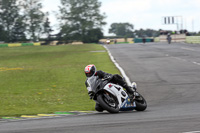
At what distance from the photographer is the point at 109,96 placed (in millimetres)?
11000

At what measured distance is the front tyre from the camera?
10.8 meters

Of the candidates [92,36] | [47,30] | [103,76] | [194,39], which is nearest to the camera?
[103,76]

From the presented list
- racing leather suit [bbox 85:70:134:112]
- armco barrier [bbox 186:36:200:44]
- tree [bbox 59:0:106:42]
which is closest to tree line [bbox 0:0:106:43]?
tree [bbox 59:0:106:42]

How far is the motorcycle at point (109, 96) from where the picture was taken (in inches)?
427

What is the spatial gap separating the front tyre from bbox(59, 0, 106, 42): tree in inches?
4392

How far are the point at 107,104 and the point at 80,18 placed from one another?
375 ft

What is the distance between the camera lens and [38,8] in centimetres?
13500

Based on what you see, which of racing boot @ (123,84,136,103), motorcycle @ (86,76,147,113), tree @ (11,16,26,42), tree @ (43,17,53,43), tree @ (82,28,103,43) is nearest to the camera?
motorcycle @ (86,76,147,113)

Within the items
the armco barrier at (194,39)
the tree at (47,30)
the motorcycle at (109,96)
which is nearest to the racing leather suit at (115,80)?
the motorcycle at (109,96)

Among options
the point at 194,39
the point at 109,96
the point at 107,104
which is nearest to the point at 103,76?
the point at 109,96

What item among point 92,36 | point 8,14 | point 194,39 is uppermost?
point 8,14

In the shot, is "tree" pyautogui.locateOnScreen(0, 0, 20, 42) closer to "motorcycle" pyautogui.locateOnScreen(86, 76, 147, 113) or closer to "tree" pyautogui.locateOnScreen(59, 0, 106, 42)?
"tree" pyautogui.locateOnScreen(59, 0, 106, 42)

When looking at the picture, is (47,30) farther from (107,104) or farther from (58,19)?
(107,104)

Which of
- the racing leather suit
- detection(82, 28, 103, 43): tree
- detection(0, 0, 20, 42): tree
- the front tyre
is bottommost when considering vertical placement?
detection(82, 28, 103, 43): tree
